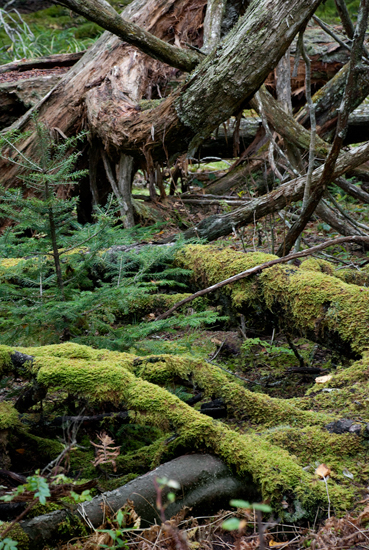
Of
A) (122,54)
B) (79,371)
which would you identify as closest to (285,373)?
(79,371)

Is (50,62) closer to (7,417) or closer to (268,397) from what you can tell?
(7,417)

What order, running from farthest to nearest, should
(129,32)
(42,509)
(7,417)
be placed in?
(129,32) < (7,417) < (42,509)

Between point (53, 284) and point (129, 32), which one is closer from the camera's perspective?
point (53, 284)

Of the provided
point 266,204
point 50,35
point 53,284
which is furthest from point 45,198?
point 50,35

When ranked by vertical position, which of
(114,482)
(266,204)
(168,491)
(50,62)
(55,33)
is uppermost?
(55,33)

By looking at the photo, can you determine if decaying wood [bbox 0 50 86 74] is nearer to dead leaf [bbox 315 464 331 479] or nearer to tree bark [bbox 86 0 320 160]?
tree bark [bbox 86 0 320 160]

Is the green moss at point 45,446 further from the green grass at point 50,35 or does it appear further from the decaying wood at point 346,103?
the green grass at point 50,35

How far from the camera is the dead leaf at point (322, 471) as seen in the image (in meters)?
1.97

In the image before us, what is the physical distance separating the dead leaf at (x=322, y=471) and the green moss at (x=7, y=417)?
1.46 m

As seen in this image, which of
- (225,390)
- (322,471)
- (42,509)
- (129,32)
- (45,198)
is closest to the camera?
(42,509)

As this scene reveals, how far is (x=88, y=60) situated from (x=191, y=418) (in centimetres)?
694

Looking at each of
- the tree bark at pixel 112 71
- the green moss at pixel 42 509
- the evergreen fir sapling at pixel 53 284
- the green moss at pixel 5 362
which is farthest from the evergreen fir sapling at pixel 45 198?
the tree bark at pixel 112 71

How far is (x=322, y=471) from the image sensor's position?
1989mm

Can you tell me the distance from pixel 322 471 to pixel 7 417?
1.50 m
